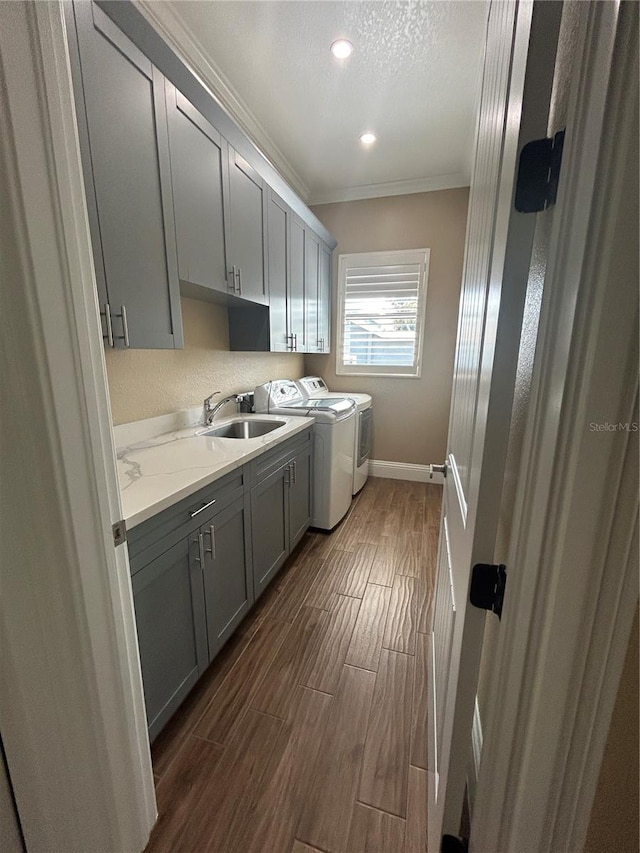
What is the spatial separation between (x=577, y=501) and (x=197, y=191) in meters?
1.85

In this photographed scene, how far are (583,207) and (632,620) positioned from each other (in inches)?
21.2

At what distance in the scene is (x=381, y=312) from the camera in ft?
11.7

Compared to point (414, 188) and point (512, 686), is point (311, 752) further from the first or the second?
point (414, 188)

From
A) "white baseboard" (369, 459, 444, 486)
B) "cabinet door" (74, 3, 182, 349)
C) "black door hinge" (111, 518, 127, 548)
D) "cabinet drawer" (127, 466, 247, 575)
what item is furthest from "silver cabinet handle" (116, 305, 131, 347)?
"white baseboard" (369, 459, 444, 486)

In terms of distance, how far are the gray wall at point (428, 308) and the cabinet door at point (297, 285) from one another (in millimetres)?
889

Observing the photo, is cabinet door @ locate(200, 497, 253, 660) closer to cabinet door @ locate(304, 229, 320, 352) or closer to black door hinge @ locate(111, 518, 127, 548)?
black door hinge @ locate(111, 518, 127, 548)

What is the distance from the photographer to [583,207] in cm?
40

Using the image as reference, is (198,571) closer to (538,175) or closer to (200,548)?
(200,548)

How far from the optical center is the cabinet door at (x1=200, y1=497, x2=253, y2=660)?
53.1 inches

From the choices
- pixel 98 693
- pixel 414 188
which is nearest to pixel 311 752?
pixel 98 693

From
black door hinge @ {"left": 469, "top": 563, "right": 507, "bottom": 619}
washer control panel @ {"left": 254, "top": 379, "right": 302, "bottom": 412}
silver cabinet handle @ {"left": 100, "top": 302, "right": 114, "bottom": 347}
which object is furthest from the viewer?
washer control panel @ {"left": 254, "top": 379, "right": 302, "bottom": 412}

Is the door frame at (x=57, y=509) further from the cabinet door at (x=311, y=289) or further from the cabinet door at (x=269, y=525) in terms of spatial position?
the cabinet door at (x=311, y=289)

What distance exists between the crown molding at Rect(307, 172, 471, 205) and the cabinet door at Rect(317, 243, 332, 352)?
1.82 ft

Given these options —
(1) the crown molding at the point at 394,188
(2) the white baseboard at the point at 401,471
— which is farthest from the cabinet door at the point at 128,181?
(2) the white baseboard at the point at 401,471
